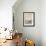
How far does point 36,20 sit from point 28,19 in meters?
0.36

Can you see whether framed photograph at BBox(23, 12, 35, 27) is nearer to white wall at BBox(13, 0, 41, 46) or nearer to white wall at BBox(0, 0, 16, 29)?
white wall at BBox(13, 0, 41, 46)

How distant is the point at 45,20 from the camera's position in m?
4.16

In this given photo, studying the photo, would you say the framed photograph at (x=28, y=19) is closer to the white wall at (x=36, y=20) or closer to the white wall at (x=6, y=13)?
the white wall at (x=36, y=20)

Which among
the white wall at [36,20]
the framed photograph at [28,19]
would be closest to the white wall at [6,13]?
the white wall at [36,20]

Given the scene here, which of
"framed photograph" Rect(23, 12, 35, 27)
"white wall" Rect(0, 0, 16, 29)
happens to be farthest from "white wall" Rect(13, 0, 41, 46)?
"white wall" Rect(0, 0, 16, 29)

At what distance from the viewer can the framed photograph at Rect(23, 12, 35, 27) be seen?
16.0ft

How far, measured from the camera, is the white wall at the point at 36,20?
16.1ft

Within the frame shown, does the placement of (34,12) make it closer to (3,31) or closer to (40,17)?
(40,17)

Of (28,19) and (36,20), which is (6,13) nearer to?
(28,19)

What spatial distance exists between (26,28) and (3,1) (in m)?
1.62

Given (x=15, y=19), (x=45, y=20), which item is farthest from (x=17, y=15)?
(x=45, y=20)

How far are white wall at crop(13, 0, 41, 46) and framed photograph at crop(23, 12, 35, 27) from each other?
0.43 ft

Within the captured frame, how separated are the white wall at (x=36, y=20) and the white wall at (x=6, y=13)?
98cm

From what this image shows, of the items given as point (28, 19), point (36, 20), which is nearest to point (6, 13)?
point (28, 19)
